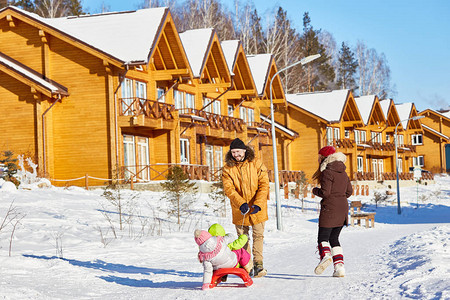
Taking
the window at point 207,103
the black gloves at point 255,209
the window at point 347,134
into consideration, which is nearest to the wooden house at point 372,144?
the window at point 347,134

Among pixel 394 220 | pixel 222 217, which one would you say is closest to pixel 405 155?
pixel 394 220

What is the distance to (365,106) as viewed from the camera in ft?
198

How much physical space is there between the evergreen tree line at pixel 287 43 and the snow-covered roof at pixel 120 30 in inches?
791

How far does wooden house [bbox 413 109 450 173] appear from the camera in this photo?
252 feet

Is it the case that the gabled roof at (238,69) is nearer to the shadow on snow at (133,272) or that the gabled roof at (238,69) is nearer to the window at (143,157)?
the window at (143,157)

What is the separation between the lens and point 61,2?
194 feet

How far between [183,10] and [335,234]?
56.8 meters

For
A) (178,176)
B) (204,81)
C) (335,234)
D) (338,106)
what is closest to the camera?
(335,234)

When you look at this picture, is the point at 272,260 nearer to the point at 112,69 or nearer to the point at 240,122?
the point at 112,69

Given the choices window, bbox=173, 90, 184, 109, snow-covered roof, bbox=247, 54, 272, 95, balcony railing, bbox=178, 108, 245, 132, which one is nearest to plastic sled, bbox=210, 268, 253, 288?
balcony railing, bbox=178, 108, 245, 132

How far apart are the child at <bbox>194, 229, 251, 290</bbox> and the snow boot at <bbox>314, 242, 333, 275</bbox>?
101cm

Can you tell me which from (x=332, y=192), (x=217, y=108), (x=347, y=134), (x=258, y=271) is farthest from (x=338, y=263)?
(x=347, y=134)

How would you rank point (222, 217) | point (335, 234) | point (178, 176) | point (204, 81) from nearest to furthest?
point (335, 234)
point (178, 176)
point (222, 217)
point (204, 81)

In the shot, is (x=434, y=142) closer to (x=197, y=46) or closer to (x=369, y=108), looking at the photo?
(x=369, y=108)
